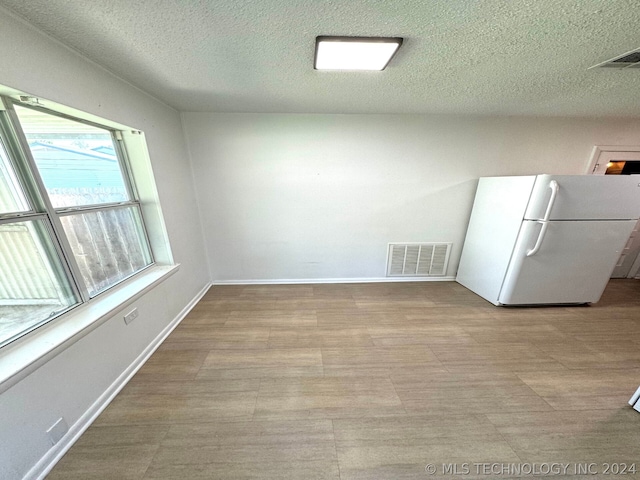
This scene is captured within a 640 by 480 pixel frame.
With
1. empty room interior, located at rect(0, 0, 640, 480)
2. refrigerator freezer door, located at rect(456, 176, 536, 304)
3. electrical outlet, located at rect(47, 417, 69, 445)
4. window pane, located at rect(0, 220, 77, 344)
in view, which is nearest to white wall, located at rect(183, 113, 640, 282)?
empty room interior, located at rect(0, 0, 640, 480)

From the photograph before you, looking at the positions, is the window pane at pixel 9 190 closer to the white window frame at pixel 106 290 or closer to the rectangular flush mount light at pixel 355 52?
the white window frame at pixel 106 290

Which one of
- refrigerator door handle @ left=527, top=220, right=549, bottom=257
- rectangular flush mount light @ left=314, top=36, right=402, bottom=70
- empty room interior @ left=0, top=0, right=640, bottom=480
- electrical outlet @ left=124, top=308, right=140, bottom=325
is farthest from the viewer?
refrigerator door handle @ left=527, top=220, right=549, bottom=257

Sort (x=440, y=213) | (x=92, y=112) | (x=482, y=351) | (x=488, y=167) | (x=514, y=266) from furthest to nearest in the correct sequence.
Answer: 1. (x=440, y=213)
2. (x=488, y=167)
3. (x=514, y=266)
4. (x=482, y=351)
5. (x=92, y=112)

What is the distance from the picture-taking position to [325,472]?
1.05 m

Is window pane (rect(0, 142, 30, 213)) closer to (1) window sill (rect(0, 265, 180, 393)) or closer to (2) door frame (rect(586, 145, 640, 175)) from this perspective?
(1) window sill (rect(0, 265, 180, 393))

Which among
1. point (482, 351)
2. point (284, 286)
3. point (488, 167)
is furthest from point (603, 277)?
point (284, 286)

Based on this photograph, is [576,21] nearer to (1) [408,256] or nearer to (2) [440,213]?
(2) [440,213]

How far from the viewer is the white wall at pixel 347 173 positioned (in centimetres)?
252

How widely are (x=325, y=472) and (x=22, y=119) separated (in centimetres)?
257

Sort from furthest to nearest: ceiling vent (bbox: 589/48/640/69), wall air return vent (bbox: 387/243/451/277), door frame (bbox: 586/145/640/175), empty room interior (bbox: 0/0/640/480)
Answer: wall air return vent (bbox: 387/243/451/277) → door frame (bbox: 586/145/640/175) → ceiling vent (bbox: 589/48/640/69) → empty room interior (bbox: 0/0/640/480)

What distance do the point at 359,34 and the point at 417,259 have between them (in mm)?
2667

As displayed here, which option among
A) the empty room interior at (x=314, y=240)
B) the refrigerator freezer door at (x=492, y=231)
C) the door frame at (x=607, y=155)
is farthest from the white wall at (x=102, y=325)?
the door frame at (x=607, y=155)

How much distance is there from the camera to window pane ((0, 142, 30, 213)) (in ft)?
3.51

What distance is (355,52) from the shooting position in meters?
1.28
